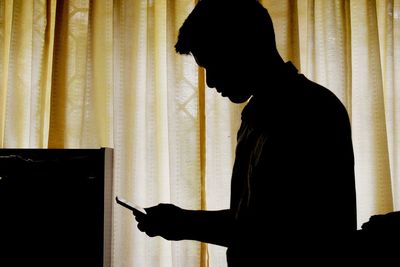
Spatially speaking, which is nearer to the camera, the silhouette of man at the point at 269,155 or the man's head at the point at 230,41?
the silhouette of man at the point at 269,155

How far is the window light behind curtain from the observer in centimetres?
159

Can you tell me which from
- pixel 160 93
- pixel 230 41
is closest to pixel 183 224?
pixel 230 41

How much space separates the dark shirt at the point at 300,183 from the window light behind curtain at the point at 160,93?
0.95 m

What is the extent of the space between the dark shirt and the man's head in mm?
113

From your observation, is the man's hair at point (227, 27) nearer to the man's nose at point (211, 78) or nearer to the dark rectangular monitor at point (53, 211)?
the man's nose at point (211, 78)

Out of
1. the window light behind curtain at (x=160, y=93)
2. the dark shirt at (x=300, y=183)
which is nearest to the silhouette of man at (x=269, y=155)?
the dark shirt at (x=300, y=183)

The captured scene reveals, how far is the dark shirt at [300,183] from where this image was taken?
1.89 feet

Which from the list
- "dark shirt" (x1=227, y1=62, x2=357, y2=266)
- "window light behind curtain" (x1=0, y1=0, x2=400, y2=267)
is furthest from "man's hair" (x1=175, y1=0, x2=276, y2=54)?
"window light behind curtain" (x1=0, y1=0, x2=400, y2=267)

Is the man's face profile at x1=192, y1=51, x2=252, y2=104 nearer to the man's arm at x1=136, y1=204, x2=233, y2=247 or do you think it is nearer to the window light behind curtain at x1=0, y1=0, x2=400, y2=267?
the man's arm at x1=136, y1=204, x2=233, y2=247

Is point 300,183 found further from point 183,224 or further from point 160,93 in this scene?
point 160,93

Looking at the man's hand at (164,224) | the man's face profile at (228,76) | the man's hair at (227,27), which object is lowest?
the man's hand at (164,224)

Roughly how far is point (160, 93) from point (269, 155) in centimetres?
108

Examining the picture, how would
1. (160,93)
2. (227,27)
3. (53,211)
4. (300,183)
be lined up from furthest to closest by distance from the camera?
(160,93) → (53,211) → (227,27) → (300,183)

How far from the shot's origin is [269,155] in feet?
2.07
